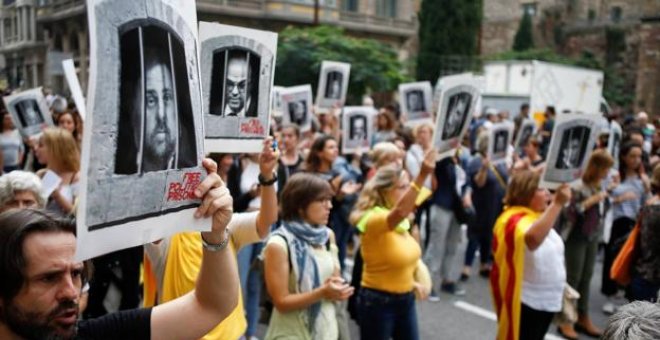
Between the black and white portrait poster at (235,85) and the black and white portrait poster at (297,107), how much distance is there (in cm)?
483

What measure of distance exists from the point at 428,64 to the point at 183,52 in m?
31.9

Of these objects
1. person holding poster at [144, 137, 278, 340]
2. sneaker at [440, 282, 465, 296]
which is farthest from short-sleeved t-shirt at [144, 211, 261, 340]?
sneaker at [440, 282, 465, 296]

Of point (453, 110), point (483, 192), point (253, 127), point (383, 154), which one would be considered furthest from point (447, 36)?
point (253, 127)

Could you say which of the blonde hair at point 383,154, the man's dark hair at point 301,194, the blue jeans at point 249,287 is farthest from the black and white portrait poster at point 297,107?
the man's dark hair at point 301,194

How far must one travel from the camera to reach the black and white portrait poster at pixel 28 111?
6285mm

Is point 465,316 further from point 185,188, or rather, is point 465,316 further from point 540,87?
point 540,87

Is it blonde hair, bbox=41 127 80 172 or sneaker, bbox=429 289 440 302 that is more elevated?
blonde hair, bbox=41 127 80 172

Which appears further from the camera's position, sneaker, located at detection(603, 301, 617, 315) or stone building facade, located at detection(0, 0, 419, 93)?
sneaker, located at detection(603, 301, 617, 315)

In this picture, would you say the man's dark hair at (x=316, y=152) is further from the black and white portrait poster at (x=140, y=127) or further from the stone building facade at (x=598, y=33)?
the stone building facade at (x=598, y=33)

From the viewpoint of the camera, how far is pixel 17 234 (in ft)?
5.09

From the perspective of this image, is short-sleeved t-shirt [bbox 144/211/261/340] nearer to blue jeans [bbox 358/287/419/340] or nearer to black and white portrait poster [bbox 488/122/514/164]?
blue jeans [bbox 358/287/419/340]

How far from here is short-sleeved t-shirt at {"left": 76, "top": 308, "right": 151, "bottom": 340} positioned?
177 cm

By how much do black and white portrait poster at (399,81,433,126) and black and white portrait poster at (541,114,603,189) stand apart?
4547 millimetres

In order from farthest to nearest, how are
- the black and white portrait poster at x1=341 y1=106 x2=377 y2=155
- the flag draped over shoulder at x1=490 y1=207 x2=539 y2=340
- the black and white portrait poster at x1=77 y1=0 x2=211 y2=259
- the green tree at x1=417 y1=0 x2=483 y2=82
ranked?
the green tree at x1=417 y1=0 x2=483 y2=82 < the black and white portrait poster at x1=341 y1=106 x2=377 y2=155 < the flag draped over shoulder at x1=490 y1=207 x2=539 y2=340 < the black and white portrait poster at x1=77 y1=0 x2=211 y2=259
